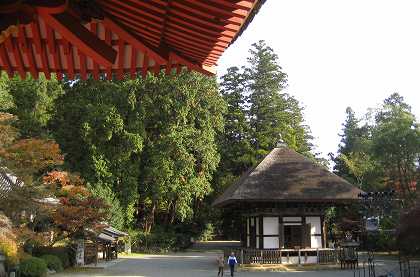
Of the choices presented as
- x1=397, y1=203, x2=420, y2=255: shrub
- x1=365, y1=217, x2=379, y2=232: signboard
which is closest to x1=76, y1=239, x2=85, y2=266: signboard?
x1=365, y1=217, x2=379, y2=232: signboard

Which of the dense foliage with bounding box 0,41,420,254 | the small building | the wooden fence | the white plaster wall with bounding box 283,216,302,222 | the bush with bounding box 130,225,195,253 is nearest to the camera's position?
the small building

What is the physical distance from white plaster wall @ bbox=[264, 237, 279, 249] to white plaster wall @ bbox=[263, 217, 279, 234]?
0.91ft

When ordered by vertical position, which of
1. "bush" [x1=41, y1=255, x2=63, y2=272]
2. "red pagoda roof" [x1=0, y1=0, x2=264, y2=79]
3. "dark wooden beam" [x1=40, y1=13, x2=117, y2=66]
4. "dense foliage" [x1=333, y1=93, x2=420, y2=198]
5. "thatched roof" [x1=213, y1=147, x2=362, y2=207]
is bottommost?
"bush" [x1=41, y1=255, x2=63, y2=272]

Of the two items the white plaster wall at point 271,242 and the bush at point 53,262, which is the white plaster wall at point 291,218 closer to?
the white plaster wall at point 271,242

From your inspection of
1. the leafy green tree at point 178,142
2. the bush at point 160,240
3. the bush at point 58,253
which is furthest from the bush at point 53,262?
the leafy green tree at point 178,142

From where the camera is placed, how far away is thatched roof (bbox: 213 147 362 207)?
22.8 m

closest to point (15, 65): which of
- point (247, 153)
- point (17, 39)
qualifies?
point (17, 39)

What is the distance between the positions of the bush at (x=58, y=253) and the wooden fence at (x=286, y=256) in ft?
30.5

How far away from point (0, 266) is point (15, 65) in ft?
57.9

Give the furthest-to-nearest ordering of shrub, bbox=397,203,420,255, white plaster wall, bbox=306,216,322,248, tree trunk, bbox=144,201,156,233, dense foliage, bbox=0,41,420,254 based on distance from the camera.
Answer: tree trunk, bbox=144,201,156,233
dense foliage, bbox=0,41,420,254
white plaster wall, bbox=306,216,322,248
shrub, bbox=397,203,420,255

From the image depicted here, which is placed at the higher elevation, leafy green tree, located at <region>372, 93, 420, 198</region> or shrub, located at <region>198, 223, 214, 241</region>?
leafy green tree, located at <region>372, 93, 420, 198</region>

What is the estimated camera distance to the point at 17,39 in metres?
3.06

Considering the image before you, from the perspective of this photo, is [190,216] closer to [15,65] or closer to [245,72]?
[245,72]

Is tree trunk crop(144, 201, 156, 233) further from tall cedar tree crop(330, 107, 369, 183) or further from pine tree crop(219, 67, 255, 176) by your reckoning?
tall cedar tree crop(330, 107, 369, 183)
